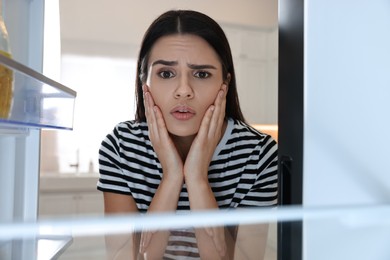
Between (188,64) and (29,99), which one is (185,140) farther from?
(29,99)

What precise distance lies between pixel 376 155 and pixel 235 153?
0.43 m

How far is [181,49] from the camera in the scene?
746 mm

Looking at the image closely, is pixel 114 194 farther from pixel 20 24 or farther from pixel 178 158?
pixel 20 24

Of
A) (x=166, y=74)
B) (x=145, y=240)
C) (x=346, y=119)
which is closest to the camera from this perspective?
(x=346, y=119)

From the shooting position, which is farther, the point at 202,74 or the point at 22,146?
the point at 202,74

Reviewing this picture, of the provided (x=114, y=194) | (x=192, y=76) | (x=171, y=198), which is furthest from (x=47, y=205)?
(x=192, y=76)

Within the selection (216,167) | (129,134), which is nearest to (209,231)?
(216,167)

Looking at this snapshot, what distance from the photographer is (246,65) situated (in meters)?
0.82


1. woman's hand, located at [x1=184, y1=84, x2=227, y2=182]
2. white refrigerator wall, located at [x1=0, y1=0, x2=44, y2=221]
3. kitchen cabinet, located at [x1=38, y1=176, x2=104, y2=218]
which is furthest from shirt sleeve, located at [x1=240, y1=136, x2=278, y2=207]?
white refrigerator wall, located at [x1=0, y1=0, x2=44, y2=221]

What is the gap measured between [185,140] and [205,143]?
0.14 ft

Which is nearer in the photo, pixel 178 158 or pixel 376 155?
pixel 376 155

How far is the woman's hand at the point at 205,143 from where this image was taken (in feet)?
2.28

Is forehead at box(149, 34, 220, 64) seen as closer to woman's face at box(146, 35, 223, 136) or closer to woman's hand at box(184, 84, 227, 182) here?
woman's face at box(146, 35, 223, 136)

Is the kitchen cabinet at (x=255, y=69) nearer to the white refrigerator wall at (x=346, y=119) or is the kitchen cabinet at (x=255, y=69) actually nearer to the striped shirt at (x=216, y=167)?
the striped shirt at (x=216, y=167)
